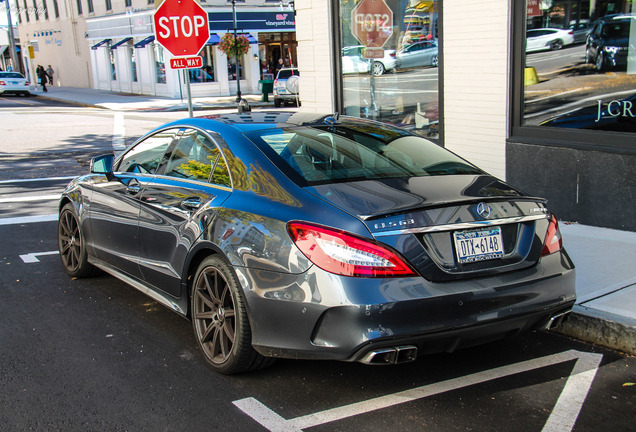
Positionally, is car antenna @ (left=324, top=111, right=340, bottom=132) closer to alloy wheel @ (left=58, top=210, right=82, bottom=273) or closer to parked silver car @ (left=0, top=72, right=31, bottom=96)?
alloy wheel @ (left=58, top=210, right=82, bottom=273)

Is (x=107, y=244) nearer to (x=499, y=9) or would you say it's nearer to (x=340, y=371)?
(x=340, y=371)

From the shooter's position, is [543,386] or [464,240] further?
[543,386]

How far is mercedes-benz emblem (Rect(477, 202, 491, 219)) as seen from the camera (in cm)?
370

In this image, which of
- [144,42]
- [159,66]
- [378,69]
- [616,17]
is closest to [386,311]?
[616,17]

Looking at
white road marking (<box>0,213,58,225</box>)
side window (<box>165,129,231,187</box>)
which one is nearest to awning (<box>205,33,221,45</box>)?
white road marking (<box>0,213,58,225</box>)

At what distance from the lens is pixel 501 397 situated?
12.4 ft

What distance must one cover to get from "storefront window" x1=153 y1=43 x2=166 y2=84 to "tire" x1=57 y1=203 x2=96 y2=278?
1308 inches

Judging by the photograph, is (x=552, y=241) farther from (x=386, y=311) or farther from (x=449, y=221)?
(x=386, y=311)

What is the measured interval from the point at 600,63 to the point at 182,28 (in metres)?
5.18

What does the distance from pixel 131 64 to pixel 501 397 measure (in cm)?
4210

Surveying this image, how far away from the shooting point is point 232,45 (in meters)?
33.8

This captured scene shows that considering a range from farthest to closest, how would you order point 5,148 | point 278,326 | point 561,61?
point 5,148
point 561,61
point 278,326

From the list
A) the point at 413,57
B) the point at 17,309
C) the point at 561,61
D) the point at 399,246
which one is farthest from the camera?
the point at 413,57

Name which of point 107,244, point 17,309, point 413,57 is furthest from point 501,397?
point 413,57
